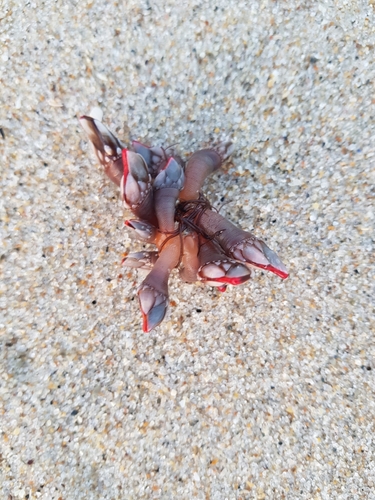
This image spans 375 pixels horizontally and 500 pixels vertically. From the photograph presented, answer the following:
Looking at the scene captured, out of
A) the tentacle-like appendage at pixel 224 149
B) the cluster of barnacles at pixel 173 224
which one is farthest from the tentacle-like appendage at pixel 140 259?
the tentacle-like appendage at pixel 224 149

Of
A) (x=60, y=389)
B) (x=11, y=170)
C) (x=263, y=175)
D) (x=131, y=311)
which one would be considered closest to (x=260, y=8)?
(x=263, y=175)

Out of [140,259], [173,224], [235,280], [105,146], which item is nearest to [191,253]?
[173,224]

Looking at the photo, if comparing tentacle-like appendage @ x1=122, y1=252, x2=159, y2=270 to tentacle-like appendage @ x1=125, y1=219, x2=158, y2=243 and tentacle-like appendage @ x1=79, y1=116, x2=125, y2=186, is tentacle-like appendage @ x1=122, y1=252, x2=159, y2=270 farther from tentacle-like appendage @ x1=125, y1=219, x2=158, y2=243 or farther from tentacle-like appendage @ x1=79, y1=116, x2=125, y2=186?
tentacle-like appendage @ x1=79, y1=116, x2=125, y2=186

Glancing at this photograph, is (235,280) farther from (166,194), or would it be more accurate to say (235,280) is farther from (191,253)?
(166,194)

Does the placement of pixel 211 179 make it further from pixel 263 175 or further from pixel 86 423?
pixel 86 423

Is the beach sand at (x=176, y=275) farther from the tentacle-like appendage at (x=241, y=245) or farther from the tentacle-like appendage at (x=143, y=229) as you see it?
the tentacle-like appendage at (x=241, y=245)

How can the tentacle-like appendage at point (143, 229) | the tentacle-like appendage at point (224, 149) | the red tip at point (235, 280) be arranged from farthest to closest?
1. the tentacle-like appendage at point (224, 149)
2. the tentacle-like appendage at point (143, 229)
3. the red tip at point (235, 280)

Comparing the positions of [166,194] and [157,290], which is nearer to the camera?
[157,290]
